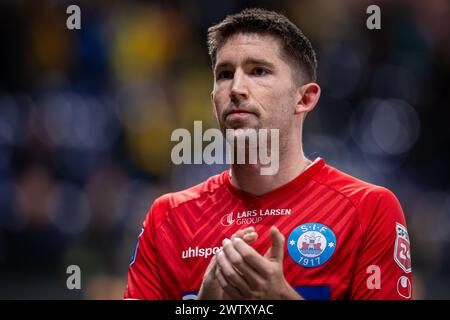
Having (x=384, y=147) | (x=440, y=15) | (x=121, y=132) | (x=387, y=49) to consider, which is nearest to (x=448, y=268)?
(x=384, y=147)

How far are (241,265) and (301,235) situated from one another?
63cm

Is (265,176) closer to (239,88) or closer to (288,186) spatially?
(288,186)

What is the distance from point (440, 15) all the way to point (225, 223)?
225 inches

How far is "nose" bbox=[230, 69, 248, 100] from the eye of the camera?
3.53 m

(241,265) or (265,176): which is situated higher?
(265,176)

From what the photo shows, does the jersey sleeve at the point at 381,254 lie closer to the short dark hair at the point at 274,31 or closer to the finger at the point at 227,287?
the finger at the point at 227,287

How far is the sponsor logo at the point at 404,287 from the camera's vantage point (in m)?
3.30

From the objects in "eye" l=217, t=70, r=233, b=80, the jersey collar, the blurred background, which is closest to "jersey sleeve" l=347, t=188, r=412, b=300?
the jersey collar

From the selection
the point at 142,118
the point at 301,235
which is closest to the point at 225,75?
the point at 301,235

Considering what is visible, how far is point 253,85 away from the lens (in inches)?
141

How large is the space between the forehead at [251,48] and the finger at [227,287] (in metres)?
1.17

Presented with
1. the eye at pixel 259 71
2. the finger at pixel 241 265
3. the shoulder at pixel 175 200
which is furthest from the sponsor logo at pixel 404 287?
the eye at pixel 259 71

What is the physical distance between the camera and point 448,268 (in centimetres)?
689
